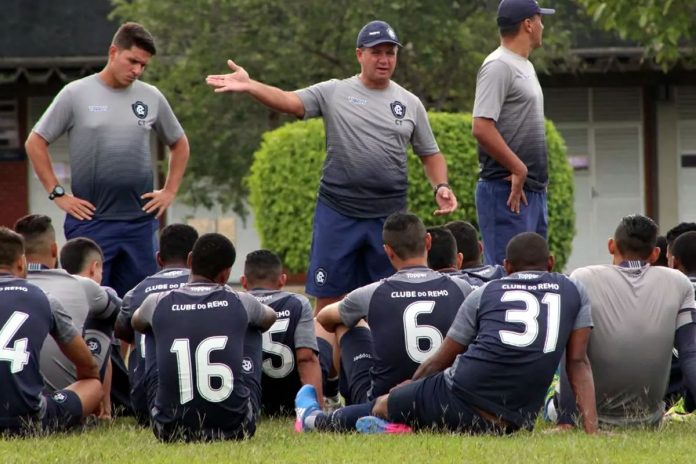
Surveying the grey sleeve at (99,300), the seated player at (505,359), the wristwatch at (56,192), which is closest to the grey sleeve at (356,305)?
the seated player at (505,359)

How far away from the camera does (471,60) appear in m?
21.6

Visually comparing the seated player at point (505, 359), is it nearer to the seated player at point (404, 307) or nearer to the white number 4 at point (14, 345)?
the seated player at point (404, 307)

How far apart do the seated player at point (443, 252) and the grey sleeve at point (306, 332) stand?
75cm

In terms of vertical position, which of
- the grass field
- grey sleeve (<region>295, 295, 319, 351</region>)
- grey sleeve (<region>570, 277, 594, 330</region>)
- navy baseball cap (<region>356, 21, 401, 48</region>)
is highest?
navy baseball cap (<region>356, 21, 401, 48</region>)

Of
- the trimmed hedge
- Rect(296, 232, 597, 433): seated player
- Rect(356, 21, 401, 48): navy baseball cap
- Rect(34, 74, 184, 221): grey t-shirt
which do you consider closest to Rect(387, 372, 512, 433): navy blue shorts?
Rect(296, 232, 597, 433): seated player

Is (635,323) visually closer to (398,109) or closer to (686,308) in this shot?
(686,308)

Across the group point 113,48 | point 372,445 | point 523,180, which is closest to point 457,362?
point 372,445

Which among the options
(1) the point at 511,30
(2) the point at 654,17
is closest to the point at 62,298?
(1) the point at 511,30

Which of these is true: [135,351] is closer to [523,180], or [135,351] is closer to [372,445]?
[372,445]

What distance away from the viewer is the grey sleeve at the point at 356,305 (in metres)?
8.29

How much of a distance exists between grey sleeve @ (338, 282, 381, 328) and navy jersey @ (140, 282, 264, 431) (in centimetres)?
79

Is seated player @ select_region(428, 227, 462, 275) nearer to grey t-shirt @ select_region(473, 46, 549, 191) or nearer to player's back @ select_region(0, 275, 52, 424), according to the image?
grey t-shirt @ select_region(473, 46, 549, 191)

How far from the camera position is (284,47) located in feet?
69.2

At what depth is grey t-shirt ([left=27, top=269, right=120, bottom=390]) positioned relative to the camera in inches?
340
